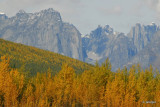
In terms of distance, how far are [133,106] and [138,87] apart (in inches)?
190

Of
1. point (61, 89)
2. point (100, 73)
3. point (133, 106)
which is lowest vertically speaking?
point (133, 106)

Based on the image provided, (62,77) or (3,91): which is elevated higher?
(62,77)

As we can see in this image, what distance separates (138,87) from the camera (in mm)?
54250

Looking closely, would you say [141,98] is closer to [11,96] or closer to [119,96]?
[119,96]

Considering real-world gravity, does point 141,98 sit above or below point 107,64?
below

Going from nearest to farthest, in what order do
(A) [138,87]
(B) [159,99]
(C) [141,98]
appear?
1. (B) [159,99]
2. (C) [141,98]
3. (A) [138,87]

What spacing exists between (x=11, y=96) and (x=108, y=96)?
18.5m

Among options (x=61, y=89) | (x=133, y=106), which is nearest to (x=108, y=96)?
(x=133, y=106)

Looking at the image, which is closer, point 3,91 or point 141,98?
point 3,91

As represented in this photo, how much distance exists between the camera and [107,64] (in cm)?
5759

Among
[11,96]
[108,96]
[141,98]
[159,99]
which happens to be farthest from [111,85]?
[11,96]

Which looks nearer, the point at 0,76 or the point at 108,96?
the point at 0,76

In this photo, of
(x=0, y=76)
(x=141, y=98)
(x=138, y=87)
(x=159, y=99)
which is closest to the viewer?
(x=0, y=76)

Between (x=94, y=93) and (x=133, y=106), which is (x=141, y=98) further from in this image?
(x=94, y=93)
